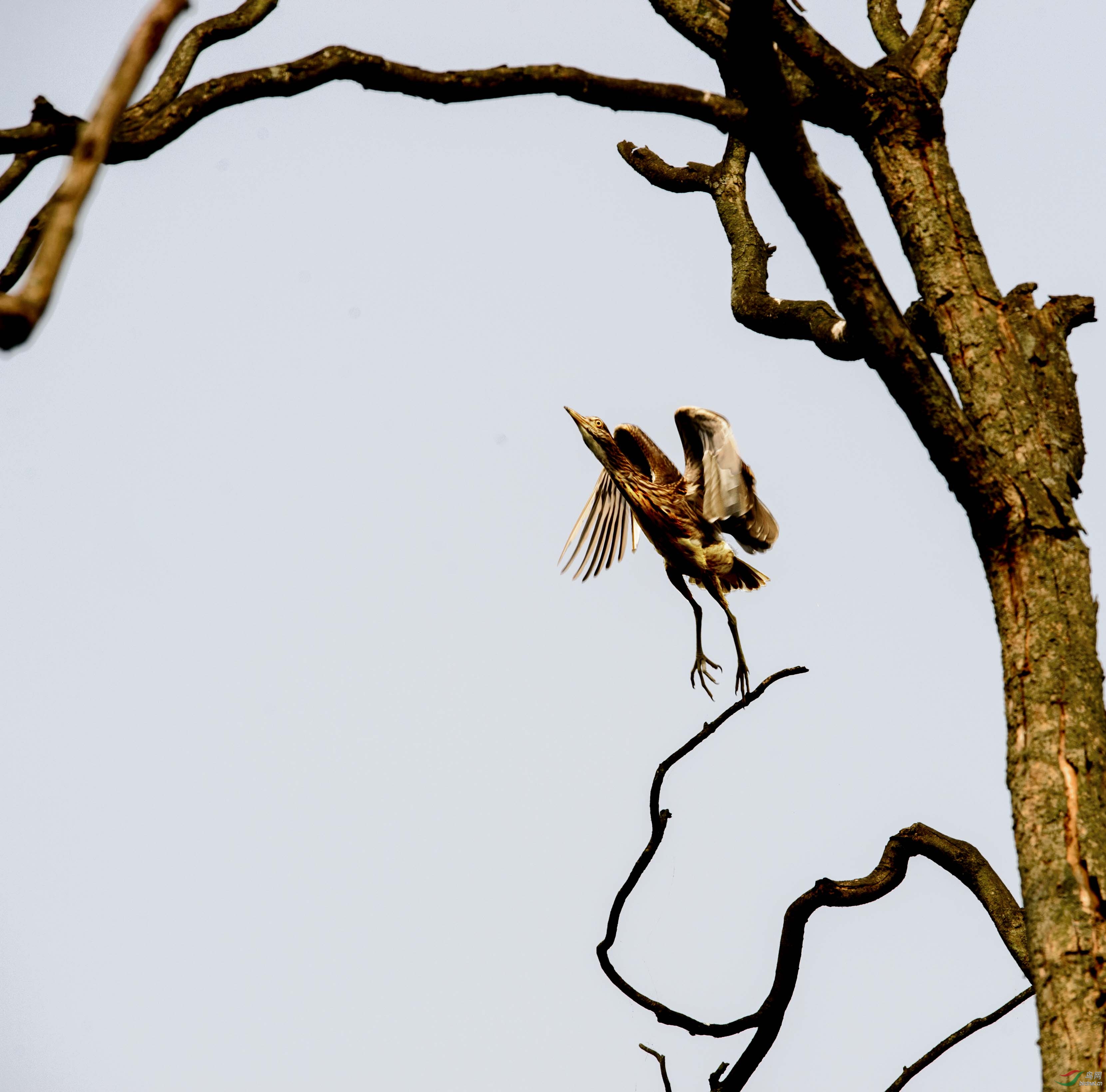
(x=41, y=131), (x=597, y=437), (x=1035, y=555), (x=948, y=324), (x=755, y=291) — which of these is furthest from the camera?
(x=597, y=437)

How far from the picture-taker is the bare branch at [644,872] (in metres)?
4.10

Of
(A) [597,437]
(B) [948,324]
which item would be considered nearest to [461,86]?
(B) [948,324]

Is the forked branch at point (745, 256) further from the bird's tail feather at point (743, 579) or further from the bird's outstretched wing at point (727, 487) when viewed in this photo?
the bird's tail feather at point (743, 579)

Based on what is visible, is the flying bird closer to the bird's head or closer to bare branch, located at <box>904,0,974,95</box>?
the bird's head

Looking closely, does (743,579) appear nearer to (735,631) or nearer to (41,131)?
(735,631)

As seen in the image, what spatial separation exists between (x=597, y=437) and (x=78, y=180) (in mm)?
4895

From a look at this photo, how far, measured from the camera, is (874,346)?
309 centimetres

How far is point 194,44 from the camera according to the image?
330cm

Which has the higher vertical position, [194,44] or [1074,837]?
[194,44]

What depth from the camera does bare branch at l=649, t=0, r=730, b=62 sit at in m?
3.99

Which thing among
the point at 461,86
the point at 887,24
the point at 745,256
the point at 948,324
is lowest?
the point at 948,324

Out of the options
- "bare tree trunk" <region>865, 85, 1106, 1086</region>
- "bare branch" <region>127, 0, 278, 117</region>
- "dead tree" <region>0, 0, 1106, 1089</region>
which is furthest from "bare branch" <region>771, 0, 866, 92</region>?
"bare branch" <region>127, 0, 278, 117</region>

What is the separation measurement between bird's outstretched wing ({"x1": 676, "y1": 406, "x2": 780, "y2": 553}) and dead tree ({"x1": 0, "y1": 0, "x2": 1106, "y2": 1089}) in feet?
7.15

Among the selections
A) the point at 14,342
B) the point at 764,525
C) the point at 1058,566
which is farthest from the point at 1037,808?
the point at 764,525
